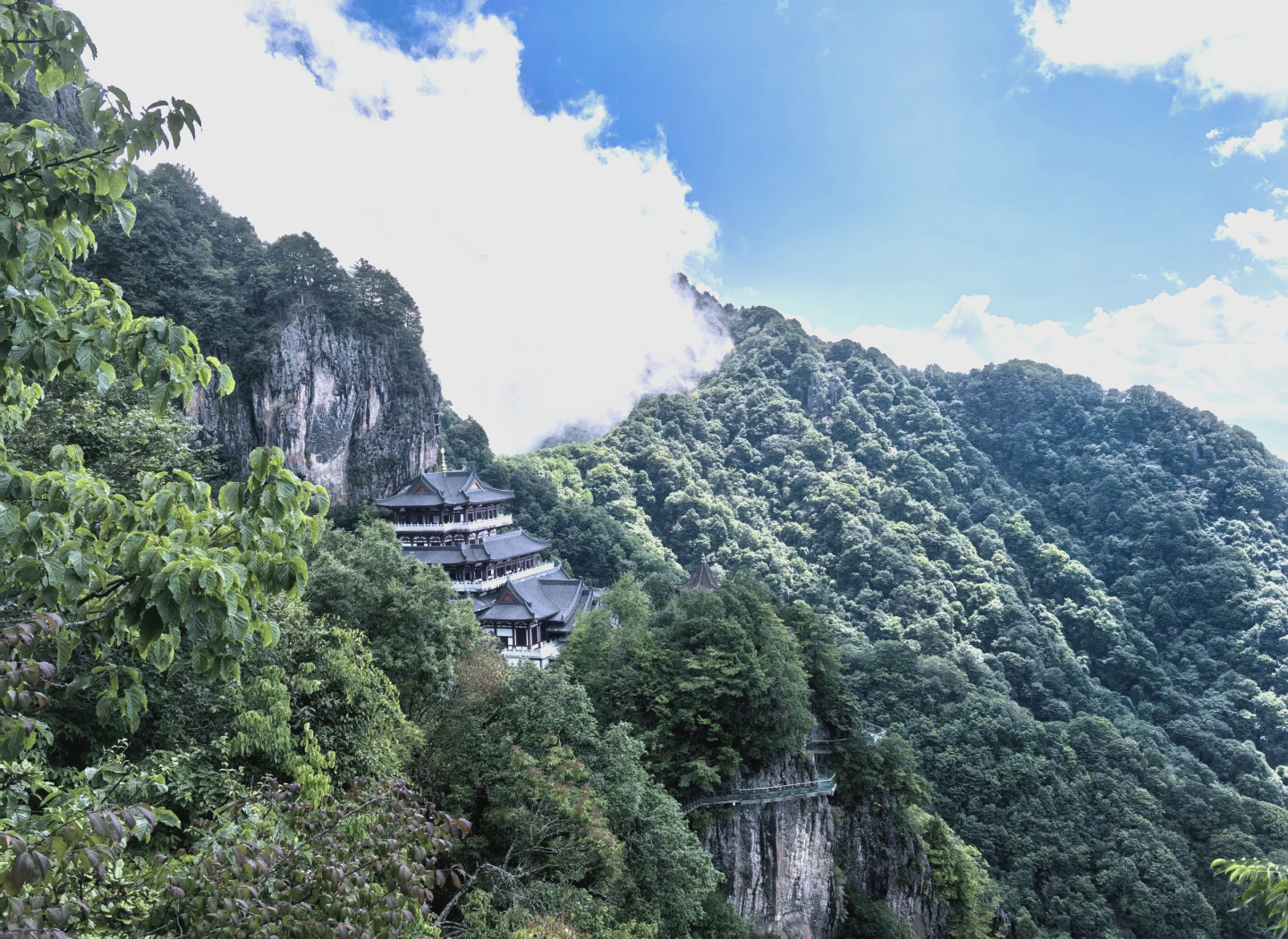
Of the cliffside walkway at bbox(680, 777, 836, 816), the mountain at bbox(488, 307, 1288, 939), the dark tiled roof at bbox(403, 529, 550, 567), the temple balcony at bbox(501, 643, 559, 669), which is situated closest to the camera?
the cliffside walkway at bbox(680, 777, 836, 816)

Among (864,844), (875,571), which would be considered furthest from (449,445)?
(864,844)

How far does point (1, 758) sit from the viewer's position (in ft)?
8.40

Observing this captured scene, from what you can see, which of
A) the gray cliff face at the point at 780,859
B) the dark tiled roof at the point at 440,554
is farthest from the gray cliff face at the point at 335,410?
the gray cliff face at the point at 780,859

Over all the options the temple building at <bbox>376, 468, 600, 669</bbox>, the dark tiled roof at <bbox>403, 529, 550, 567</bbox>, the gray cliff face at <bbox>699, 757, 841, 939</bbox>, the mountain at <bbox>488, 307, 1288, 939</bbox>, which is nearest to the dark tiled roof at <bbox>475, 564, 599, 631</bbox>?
the temple building at <bbox>376, 468, 600, 669</bbox>

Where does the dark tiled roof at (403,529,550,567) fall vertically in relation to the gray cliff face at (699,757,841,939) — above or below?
above

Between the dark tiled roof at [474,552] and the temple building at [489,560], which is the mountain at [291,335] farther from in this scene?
the dark tiled roof at [474,552]

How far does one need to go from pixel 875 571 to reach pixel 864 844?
115 ft

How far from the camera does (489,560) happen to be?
2997cm

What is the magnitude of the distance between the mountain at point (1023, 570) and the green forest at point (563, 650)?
0.26 meters

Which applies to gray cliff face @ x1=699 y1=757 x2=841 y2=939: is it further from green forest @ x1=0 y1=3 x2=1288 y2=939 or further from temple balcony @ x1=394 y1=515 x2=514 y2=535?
temple balcony @ x1=394 y1=515 x2=514 y2=535

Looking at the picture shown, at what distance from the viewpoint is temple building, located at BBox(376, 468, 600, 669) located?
2745 cm

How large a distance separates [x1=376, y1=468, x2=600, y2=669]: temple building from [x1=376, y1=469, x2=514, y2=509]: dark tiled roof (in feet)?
0.13

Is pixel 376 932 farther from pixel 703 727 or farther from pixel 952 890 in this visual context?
pixel 952 890

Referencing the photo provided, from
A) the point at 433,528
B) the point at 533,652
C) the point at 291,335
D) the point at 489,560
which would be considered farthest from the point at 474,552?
the point at 291,335
